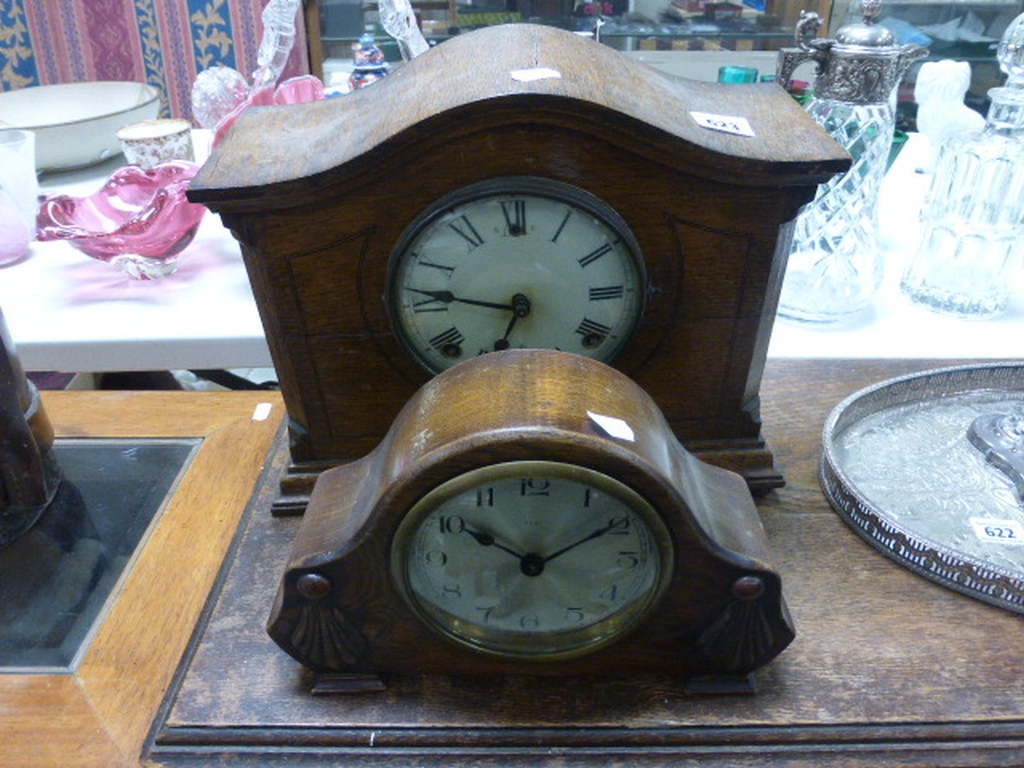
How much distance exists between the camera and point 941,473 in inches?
32.1

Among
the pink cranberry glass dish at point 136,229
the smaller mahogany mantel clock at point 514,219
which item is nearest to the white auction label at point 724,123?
the smaller mahogany mantel clock at point 514,219

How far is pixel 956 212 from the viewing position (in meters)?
1.14

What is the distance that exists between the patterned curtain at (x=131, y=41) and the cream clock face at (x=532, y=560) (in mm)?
1707

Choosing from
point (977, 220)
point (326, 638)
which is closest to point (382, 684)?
point (326, 638)

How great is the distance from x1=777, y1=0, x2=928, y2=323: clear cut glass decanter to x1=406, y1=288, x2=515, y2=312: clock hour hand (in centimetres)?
42

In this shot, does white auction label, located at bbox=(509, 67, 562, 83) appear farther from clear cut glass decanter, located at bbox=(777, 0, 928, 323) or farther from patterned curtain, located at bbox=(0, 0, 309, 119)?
patterned curtain, located at bbox=(0, 0, 309, 119)

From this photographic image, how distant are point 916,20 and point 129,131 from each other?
1.57m

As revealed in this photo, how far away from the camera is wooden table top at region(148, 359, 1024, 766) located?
605 millimetres

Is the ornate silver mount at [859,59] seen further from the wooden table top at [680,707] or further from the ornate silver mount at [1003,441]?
the wooden table top at [680,707]

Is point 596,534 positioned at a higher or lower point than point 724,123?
lower

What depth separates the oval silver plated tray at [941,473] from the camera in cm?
72

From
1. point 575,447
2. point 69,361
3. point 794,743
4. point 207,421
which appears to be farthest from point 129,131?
point 794,743

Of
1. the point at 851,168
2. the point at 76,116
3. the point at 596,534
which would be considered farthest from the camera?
the point at 76,116

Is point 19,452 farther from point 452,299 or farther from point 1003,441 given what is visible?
point 1003,441
